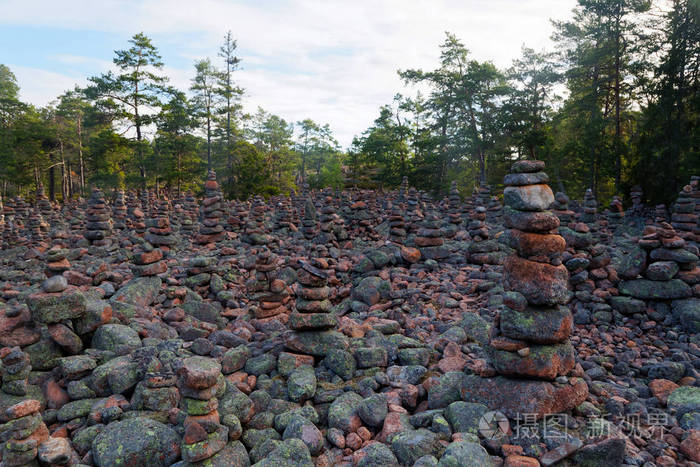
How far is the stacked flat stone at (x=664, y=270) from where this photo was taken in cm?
757

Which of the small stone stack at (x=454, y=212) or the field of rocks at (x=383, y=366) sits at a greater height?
the small stone stack at (x=454, y=212)

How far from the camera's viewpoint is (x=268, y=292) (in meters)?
8.88

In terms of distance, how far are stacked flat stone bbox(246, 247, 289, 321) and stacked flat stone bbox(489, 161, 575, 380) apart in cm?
502

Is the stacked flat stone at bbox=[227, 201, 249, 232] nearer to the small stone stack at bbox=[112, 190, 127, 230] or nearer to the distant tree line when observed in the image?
the small stone stack at bbox=[112, 190, 127, 230]

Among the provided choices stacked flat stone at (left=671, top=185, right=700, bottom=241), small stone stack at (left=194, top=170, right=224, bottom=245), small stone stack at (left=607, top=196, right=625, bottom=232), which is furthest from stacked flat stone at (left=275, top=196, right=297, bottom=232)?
small stone stack at (left=607, top=196, right=625, bottom=232)

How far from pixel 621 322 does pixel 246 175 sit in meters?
39.2

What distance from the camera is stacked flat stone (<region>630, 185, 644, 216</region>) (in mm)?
23562

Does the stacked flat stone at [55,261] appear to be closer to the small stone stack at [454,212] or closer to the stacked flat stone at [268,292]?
the stacked flat stone at [268,292]

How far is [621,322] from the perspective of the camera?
738cm

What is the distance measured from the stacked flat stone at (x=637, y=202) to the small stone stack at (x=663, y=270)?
62.3ft

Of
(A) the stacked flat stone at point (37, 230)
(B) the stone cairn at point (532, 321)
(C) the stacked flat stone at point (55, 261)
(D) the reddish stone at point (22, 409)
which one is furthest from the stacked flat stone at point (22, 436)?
(A) the stacked flat stone at point (37, 230)

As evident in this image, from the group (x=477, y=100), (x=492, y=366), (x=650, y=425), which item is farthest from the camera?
(x=477, y=100)

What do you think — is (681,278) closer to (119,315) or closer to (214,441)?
(214,441)

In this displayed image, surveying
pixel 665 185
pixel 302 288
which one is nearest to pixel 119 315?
pixel 302 288
